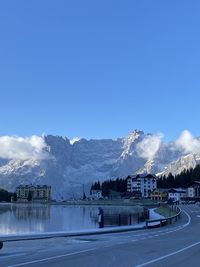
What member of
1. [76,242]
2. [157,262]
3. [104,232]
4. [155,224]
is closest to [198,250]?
[157,262]

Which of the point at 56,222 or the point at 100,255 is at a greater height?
the point at 100,255

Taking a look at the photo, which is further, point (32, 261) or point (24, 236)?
point (24, 236)

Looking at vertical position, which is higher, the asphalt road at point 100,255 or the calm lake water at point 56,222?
the asphalt road at point 100,255

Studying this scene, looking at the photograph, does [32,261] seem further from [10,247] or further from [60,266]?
[10,247]

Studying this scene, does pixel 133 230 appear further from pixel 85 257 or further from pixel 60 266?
pixel 60 266

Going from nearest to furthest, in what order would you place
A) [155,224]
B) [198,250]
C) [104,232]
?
[198,250], [104,232], [155,224]

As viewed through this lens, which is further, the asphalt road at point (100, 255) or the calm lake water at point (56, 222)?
the calm lake water at point (56, 222)

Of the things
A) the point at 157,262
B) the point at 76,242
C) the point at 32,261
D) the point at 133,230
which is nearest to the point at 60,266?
the point at 32,261

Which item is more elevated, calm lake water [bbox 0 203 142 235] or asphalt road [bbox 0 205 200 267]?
asphalt road [bbox 0 205 200 267]

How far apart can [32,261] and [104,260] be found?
2.74 metres

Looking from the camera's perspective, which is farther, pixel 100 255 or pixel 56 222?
pixel 56 222

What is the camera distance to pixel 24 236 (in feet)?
116

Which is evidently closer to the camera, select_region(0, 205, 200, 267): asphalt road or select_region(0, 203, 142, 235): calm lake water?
select_region(0, 205, 200, 267): asphalt road

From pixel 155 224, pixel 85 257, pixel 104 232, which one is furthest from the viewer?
pixel 155 224
